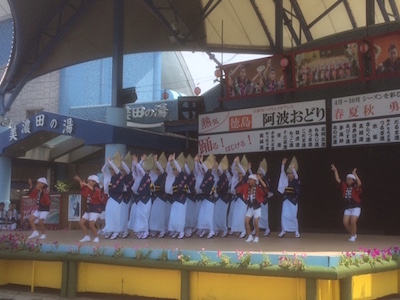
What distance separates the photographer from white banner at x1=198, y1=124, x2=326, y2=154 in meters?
14.3

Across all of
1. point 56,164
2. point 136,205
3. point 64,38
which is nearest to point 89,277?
point 136,205

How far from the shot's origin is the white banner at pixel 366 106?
12.9m

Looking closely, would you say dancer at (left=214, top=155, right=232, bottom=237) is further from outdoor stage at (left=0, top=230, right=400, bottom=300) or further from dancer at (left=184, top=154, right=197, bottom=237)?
outdoor stage at (left=0, top=230, right=400, bottom=300)

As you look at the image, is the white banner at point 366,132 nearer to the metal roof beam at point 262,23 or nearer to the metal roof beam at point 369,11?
the metal roof beam at point 369,11

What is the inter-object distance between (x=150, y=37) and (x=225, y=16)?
2830 millimetres

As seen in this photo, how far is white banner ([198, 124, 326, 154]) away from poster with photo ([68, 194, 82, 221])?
4.11 m

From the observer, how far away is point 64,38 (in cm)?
2103

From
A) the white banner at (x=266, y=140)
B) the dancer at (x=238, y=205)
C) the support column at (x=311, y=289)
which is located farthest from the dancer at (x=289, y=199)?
the support column at (x=311, y=289)

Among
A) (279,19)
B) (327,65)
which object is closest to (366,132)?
(327,65)

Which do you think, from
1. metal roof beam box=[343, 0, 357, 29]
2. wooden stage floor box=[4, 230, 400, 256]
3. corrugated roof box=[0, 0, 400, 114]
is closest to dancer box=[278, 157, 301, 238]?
wooden stage floor box=[4, 230, 400, 256]

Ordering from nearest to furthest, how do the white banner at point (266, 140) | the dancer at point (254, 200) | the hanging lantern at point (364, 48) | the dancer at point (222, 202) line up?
the dancer at point (254, 200) → the dancer at point (222, 202) → the hanging lantern at point (364, 48) → the white banner at point (266, 140)

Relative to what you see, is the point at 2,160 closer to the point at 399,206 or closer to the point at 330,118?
the point at 330,118

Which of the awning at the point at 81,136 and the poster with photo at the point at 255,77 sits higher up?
the poster with photo at the point at 255,77

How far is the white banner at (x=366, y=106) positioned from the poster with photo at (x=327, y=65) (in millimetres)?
1068
